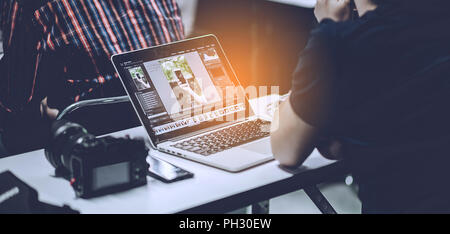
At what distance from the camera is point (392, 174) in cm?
107

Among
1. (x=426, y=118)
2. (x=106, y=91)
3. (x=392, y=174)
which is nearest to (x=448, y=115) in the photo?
(x=426, y=118)

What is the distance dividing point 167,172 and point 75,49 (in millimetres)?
713

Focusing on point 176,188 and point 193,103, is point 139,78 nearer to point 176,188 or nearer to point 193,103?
point 193,103

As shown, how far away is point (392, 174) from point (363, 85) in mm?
221

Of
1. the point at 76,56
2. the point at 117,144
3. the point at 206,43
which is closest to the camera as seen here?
the point at 117,144

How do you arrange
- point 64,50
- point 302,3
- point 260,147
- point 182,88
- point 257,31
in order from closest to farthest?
1. point 260,147
2. point 182,88
3. point 64,50
4. point 302,3
5. point 257,31

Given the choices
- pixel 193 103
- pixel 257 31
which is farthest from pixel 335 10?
pixel 257 31

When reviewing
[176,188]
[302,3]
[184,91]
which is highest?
[302,3]

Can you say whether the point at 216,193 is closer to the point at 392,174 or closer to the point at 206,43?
the point at 392,174

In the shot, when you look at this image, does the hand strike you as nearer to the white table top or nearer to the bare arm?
the bare arm

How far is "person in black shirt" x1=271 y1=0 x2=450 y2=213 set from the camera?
967 mm

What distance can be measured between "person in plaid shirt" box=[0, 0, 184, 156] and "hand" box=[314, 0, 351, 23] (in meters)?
0.67

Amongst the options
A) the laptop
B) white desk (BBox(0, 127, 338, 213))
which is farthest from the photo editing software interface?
white desk (BBox(0, 127, 338, 213))

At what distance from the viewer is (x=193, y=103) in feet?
4.39
